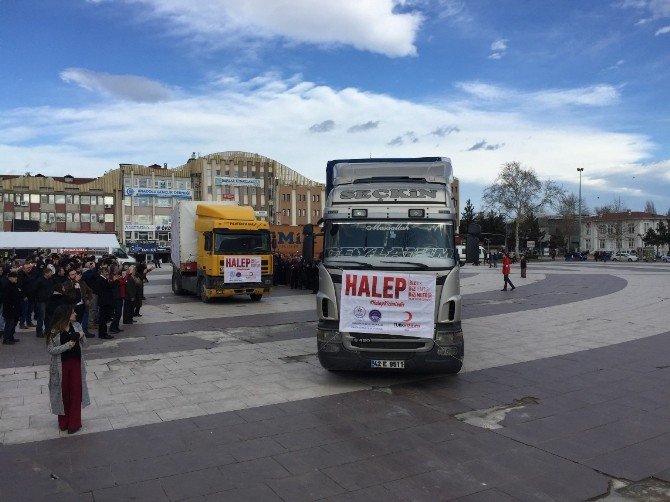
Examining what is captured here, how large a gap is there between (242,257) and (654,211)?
13527 cm

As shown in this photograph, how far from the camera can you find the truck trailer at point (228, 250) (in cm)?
1925

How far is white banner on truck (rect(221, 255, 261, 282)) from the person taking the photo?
19266 millimetres

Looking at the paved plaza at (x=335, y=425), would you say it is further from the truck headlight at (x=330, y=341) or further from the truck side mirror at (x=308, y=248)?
the truck side mirror at (x=308, y=248)

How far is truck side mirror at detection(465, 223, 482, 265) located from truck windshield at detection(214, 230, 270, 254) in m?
11.7

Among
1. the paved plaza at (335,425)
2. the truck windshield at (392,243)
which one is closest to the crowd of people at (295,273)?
the paved plaza at (335,425)


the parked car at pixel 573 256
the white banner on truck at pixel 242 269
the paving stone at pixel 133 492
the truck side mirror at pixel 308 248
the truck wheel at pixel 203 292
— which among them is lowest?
the parked car at pixel 573 256

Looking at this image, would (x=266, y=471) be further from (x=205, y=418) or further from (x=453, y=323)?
(x=453, y=323)

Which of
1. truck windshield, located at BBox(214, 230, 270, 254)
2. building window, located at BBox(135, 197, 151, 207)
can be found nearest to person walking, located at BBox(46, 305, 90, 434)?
truck windshield, located at BBox(214, 230, 270, 254)

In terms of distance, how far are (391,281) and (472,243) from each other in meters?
1.83

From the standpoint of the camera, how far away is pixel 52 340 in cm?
644

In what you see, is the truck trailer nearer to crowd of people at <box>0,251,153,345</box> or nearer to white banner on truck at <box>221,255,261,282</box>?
white banner on truck at <box>221,255,261,282</box>

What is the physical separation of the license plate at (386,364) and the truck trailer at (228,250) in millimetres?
11874

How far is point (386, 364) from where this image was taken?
8.18m

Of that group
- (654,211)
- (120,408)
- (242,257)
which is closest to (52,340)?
(120,408)
